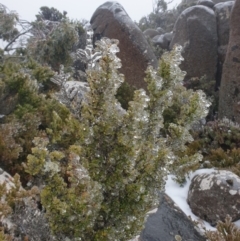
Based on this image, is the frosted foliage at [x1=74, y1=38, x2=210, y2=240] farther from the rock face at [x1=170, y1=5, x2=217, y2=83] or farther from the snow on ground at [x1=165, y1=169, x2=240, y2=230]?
the rock face at [x1=170, y1=5, x2=217, y2=83]

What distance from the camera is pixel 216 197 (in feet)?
17.4

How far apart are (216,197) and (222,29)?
10.0 m

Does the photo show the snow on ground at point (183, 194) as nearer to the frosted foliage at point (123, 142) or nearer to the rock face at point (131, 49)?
the frosted foliage at point (123, 142)

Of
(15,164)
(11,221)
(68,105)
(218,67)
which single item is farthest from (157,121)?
(218,67)

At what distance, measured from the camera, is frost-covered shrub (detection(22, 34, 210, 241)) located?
2.03m

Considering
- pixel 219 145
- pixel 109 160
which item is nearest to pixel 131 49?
pixel 219 145

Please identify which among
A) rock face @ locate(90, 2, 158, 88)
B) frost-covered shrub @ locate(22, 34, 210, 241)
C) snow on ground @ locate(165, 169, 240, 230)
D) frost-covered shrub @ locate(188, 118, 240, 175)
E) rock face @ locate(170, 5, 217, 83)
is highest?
rock face @ locate(170, 5, 217, 83)

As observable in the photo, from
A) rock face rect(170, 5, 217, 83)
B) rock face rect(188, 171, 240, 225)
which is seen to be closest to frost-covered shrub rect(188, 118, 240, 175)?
rock face rect(188, 171, 240, 225)

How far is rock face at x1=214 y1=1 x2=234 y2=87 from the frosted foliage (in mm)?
11581

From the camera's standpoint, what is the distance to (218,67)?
43.9ft

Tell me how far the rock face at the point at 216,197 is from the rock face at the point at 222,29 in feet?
27.8

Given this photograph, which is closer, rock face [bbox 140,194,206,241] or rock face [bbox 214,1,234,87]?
rock face [bbox 140,194,206,241]

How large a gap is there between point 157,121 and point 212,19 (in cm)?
1246

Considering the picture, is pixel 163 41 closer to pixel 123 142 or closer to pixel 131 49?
pixel 131 49
